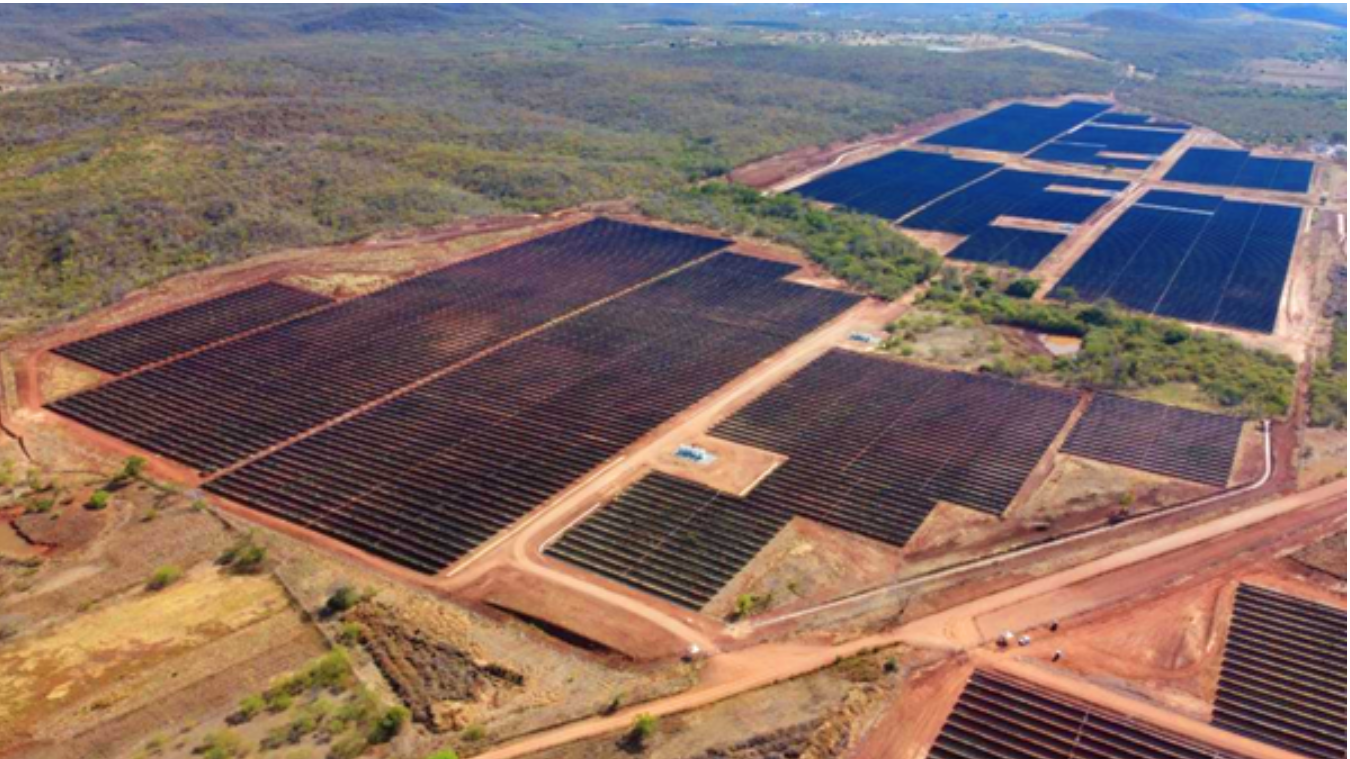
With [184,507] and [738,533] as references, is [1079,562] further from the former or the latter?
[184,507]

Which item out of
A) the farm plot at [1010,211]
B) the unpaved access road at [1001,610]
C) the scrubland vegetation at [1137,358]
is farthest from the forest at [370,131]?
the unpaved access road at [1001,610]

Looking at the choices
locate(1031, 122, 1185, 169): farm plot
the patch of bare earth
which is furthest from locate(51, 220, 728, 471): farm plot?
locate(1031, 122, 1185, 169): farm plot

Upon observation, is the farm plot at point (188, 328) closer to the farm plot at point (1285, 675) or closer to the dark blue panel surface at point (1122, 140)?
the farm plot at point (1285, 675)

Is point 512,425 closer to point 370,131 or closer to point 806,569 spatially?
point 806,569

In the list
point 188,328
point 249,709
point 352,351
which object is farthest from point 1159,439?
point 188,328

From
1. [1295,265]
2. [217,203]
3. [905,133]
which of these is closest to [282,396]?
[217,203]

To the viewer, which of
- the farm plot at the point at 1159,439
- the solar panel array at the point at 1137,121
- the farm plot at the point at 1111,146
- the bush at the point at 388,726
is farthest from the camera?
the solar panel array at the point at 1137,121

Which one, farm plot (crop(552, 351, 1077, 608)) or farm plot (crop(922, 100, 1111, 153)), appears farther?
farm plot (crop(922, 100, 1111, 153))

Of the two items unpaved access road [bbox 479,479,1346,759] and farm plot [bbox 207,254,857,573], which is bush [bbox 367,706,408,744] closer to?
unpaved access road [bbox 479,479,1346,759]
